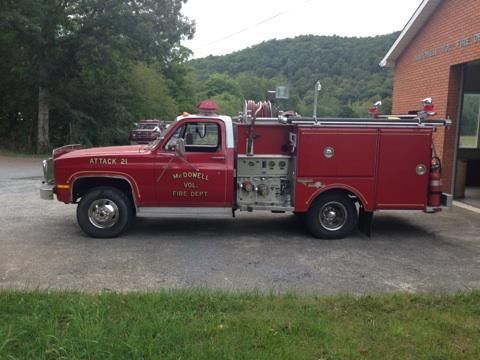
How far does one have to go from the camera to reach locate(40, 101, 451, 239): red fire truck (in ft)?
26.8

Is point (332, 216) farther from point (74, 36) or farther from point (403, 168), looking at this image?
point (74, 36)

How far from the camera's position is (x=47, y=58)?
2681 cm

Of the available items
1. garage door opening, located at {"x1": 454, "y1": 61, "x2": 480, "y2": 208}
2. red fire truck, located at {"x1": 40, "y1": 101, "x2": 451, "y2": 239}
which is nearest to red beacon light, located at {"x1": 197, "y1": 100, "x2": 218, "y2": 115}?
red fire truck, located at {"x1": 40, "y1": 101, "x2": 451, "y2": 239}

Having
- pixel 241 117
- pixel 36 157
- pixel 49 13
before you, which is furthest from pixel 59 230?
pixel 49 13

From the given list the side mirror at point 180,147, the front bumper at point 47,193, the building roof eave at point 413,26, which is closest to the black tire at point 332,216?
the side mirror at point 180,147

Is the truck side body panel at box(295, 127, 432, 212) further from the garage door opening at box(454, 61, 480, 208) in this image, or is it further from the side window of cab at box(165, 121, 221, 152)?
the garage door opening at box(454, 61, 480, 208)

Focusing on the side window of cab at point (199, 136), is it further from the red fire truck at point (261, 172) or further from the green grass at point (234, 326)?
the green grass at point (234, 326)

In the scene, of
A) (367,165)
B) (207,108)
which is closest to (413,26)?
(367,165)

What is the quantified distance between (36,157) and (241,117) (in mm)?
20093

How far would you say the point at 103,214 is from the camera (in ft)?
26.9

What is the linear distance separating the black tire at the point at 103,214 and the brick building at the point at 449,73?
27.0 feet

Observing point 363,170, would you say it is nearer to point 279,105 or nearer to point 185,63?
point 279,105

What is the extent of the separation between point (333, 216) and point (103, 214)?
3.62 meters

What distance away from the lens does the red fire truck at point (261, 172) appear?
26.8ft
